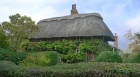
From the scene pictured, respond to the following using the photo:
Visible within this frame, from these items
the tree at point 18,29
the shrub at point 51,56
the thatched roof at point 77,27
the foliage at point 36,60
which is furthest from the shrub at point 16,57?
the thatched roof at point 77,27

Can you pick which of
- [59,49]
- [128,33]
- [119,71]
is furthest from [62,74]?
[128,33]

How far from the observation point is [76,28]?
76.3 feet

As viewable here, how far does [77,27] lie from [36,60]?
36.2ft

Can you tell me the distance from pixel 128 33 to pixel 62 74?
20092 millimetres

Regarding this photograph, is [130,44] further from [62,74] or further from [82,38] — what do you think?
[62,74]

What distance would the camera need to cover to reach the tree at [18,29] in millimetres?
16688

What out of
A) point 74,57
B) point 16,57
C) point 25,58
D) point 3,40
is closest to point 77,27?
point 74,57

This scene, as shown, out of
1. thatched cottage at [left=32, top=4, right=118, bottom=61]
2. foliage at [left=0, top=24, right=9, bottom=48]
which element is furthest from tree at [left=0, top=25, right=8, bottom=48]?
thatched cottage at [left=32, top=4, right=118, bottom=61]

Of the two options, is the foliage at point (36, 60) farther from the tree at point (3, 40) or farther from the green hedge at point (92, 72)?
the tree at point (3, 40)

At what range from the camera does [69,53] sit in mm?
22000

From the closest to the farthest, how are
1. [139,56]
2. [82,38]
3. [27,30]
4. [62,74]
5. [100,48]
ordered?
1. [62,74]
2. [139,56]
3. [27,30]
4. [100,48]
5. [82,38]

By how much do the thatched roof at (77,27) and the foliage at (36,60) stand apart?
9047 mm

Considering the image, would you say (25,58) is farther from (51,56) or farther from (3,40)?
(3,40)

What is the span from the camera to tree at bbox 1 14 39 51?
657 inches
